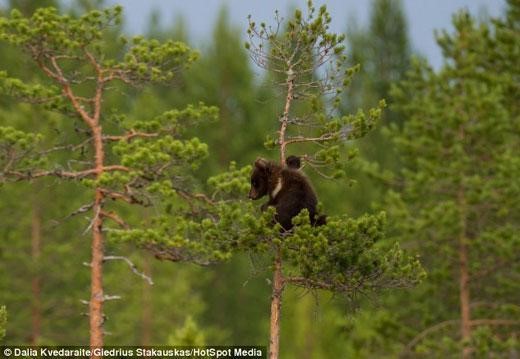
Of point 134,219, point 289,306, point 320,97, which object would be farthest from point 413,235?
point 320,97

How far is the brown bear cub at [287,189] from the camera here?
14.8 metres

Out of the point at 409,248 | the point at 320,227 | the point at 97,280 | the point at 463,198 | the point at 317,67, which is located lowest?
the point at 320,227

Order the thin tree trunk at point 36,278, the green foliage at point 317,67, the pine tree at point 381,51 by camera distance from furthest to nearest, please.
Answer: the pine tree at point 381,51 < the thin tree trunk at point 36,278 < the green foliage at point 317,67

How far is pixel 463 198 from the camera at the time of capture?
30.3 m

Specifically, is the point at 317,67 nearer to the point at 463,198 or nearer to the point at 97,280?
the point at 97,280

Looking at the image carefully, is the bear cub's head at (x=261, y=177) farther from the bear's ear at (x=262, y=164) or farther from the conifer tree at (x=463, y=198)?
the conifer tree at (x=463, y=198)

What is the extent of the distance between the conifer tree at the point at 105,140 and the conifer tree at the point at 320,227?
423cm

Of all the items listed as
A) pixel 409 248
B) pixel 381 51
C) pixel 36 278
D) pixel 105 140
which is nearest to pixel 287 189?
pixel 105 140

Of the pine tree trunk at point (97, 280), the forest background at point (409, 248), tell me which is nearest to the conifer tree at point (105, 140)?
the pine tree trunk at point (97, 280)

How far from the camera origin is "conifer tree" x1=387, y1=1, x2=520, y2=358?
29406 mm

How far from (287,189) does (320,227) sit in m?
0.95

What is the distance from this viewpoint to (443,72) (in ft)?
103

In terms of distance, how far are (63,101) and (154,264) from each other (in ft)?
53.9

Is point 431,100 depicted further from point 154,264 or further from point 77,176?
point 77,176
